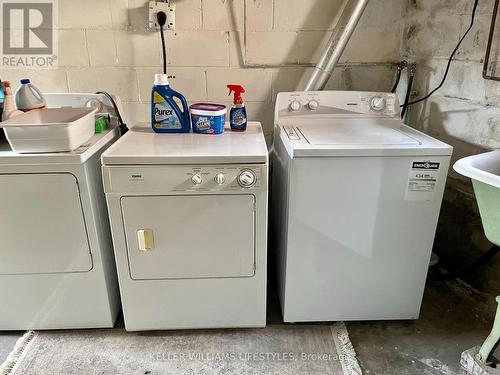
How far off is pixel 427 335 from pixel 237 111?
139cm

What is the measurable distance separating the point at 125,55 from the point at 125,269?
4.00 feet

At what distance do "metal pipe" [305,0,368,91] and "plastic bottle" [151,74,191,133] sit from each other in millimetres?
Result: 754

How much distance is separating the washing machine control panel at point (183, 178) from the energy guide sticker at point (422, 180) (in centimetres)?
61

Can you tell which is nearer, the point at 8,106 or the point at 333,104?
the point at 8,106

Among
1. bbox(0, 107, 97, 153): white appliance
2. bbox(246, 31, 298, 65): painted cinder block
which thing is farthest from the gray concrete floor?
bbox(246, 31, 298, 65): painted cinder block

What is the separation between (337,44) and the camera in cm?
202

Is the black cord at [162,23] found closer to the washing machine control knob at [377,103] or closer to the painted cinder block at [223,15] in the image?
the painted cinder block at [223,15]

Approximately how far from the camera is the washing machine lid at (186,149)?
55.9 inches

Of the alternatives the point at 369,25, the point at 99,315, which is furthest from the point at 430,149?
the point at 99,315

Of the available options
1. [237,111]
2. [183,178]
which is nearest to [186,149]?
[183,178]

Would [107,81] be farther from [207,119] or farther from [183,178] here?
[183,178]

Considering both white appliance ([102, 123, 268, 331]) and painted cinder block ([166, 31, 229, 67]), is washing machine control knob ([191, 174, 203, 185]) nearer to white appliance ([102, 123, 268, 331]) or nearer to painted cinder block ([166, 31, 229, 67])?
white appliance ([102, 123, 268, 331])

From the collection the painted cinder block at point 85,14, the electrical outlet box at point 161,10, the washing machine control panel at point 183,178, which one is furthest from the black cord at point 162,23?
the washing machine control panel at point 183,178

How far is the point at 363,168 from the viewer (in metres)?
1.49
